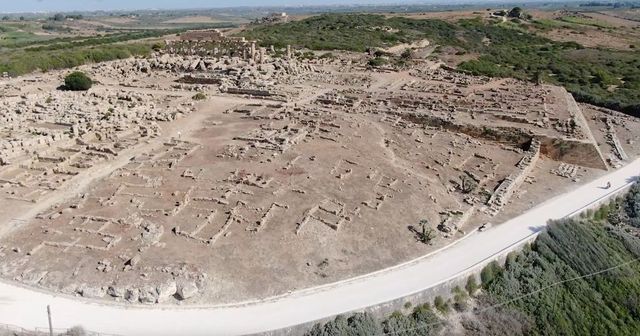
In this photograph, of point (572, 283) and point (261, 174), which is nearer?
point (572, 283)

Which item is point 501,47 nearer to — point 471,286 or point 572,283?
point 572,283

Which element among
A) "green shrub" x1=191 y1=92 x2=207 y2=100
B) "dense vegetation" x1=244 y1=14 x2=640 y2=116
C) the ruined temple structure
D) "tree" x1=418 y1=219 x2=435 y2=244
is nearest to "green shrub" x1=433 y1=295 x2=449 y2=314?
"tree" x1=418 y1=219 x2=435 y2=244

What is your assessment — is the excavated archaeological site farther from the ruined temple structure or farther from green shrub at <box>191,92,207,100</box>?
the ruined temple structure

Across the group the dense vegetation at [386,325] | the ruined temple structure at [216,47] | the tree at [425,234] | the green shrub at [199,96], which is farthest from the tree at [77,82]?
the dense vegetation at [386,325]

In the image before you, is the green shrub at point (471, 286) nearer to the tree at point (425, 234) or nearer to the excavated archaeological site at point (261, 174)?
the excavated archaeological site at point (261, 174)

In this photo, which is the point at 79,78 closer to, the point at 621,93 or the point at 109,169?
the point at 109,169

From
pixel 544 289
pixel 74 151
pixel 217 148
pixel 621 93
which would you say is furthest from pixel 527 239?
pixel 621 93

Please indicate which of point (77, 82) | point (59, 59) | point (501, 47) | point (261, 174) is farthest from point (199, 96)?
point (501, 47)
